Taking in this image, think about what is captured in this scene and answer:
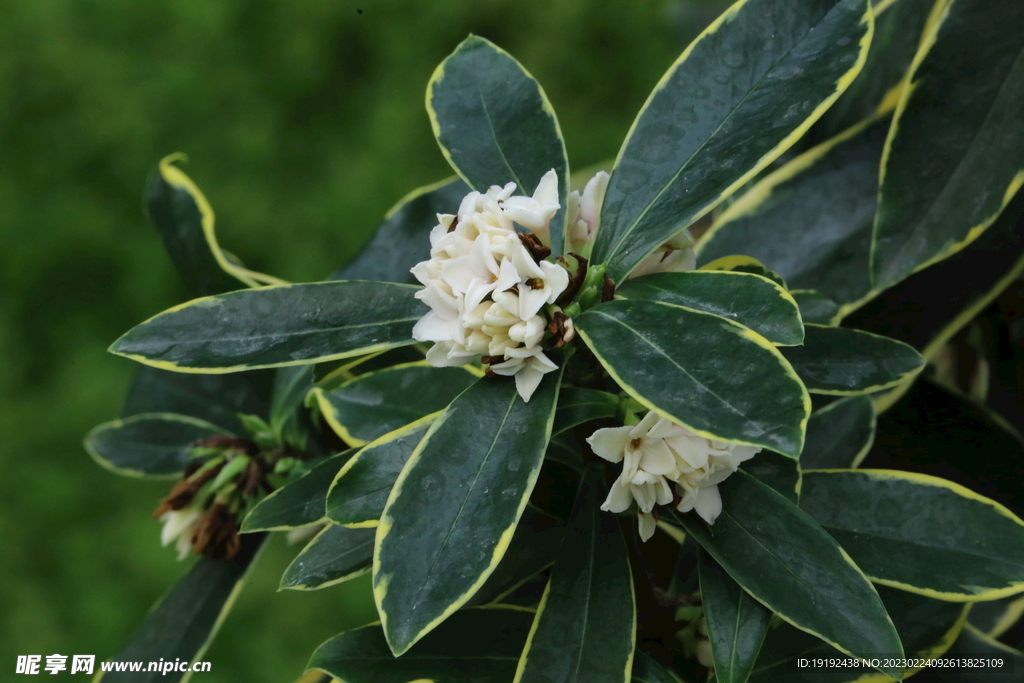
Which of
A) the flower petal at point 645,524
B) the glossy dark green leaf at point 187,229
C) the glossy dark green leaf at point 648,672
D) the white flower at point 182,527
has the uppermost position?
the glossy dark green leaf at point 187,229

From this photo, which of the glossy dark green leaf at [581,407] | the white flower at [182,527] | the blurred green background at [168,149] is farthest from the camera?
the blurred green background at [168,149]

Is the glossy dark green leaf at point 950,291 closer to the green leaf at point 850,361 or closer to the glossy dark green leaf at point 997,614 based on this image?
the green leaf at point 850,361

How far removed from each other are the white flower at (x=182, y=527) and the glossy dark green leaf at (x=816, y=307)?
1.68 feet

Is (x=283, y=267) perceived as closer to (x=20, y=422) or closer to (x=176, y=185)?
(x=20, y=422)

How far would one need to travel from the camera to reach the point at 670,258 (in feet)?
1.42

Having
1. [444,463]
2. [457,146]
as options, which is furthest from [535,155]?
[444,463]

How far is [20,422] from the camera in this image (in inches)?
52.1

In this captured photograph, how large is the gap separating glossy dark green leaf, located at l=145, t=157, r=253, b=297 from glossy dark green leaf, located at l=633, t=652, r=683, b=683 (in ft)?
Answer: 1.41

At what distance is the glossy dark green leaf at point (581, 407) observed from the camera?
0.41 m

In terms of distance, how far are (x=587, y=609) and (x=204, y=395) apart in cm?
48

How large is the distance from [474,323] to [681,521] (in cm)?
18

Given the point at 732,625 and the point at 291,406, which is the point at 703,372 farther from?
the point at 291,406

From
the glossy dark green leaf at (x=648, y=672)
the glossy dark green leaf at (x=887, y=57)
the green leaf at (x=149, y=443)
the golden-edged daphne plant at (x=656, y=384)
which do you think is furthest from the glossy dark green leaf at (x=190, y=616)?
the glossy dark green leaf at (x=887, y=57)

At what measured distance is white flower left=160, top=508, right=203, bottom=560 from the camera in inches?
24.7
